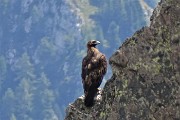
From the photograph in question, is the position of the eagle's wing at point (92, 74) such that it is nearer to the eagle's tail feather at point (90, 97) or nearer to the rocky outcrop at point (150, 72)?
the eagle's tail feather at point (90, 97)

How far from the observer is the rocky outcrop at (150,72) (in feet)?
48.9

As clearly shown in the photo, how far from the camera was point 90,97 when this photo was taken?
1853cm

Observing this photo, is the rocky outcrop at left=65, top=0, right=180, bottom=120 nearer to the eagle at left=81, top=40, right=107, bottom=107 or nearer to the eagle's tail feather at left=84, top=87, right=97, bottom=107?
the eagle's tail feather at left=84, top=87, right=97, bottom=107

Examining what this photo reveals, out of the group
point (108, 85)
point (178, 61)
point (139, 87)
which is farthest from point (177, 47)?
point (108, 85)

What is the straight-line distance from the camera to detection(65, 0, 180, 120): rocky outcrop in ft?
48.9

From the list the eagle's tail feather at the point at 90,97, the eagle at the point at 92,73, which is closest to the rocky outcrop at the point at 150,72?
the eagle's tail feather at the point at 90,97

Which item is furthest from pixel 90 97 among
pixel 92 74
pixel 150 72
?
pixel 150 72

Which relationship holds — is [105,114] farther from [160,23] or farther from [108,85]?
[160,23]

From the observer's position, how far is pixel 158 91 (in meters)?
15.1

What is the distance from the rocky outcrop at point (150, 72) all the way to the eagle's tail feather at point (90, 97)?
1.49 meters

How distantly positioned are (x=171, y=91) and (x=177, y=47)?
3.60 feet

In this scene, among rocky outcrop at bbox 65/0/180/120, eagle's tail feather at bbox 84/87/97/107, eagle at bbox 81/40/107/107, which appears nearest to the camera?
rocky outcrop at bbox 65/0/180/120

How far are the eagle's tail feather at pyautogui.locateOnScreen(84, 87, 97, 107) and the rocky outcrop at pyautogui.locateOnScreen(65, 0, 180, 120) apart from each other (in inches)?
58.6

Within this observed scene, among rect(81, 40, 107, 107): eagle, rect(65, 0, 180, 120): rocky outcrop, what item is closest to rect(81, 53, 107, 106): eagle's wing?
rect(81, 40, 107, 107): eagle
